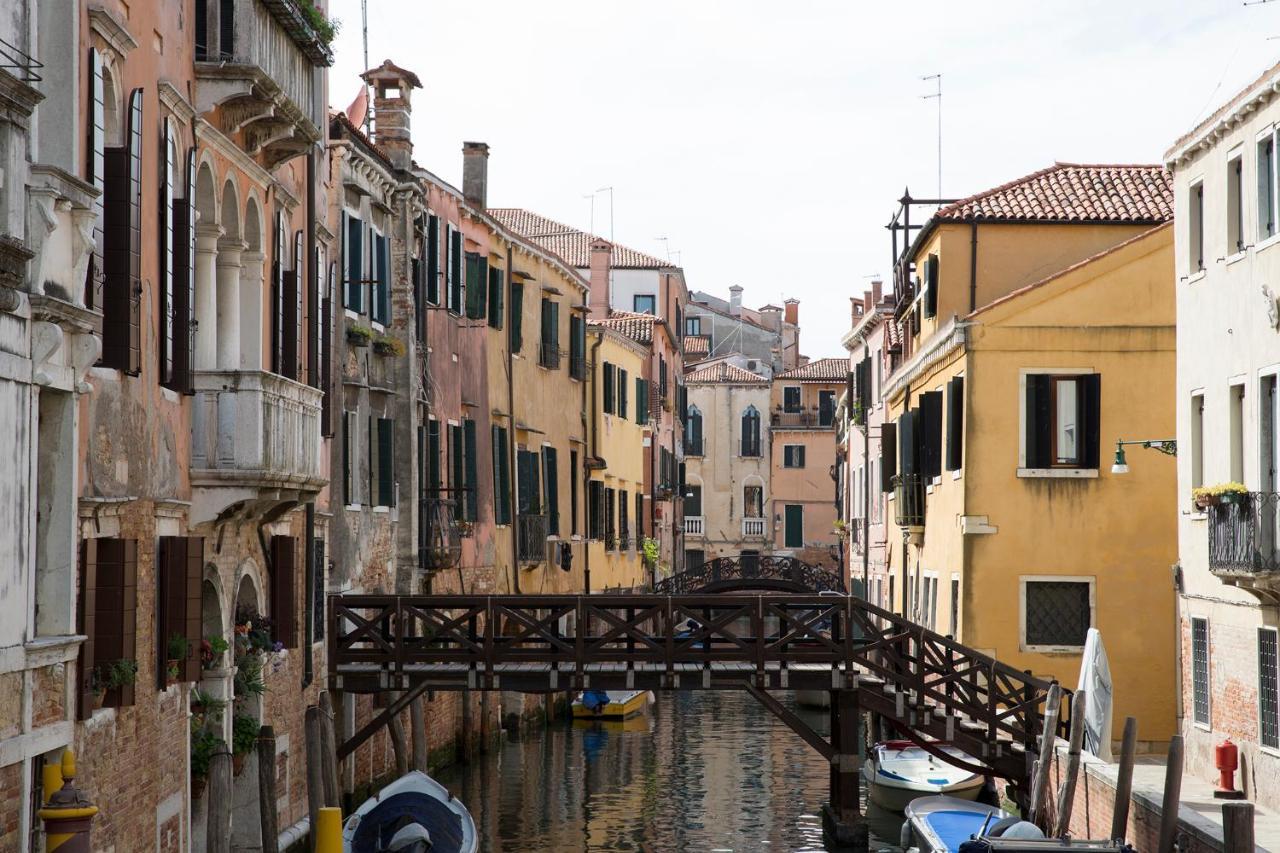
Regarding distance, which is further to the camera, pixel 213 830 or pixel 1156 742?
pixel 1156 742

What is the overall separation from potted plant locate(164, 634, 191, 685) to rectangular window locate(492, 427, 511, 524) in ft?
50.2

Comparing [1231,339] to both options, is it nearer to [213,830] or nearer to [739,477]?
[213,830]

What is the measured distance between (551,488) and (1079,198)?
11.4 metres

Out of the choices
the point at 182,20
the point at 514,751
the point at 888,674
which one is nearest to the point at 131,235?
the point at 182,20

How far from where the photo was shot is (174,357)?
44.7 ft

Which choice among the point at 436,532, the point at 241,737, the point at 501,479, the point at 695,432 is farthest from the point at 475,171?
the point at 695,432

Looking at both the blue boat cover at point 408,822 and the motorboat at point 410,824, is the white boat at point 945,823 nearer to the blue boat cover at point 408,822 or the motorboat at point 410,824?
the motorboat at point 410,824

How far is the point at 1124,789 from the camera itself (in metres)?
14.5

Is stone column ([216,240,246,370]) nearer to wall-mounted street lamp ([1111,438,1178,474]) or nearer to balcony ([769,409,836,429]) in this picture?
wall-mounted street lamp ([1111,438,1178,474])

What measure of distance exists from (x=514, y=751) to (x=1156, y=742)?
34.9ft

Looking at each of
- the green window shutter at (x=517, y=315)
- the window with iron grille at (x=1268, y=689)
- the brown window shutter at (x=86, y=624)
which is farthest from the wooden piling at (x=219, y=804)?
the green window shutter at (x=517, y=315)

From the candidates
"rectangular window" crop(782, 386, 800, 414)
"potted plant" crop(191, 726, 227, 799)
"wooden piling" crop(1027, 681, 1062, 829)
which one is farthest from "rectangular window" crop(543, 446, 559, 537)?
"rectangular window" crop(782, 386, 800, 414)

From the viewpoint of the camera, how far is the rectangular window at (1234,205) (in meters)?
18.3

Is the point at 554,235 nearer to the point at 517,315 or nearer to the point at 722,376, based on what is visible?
the point at 722,376
